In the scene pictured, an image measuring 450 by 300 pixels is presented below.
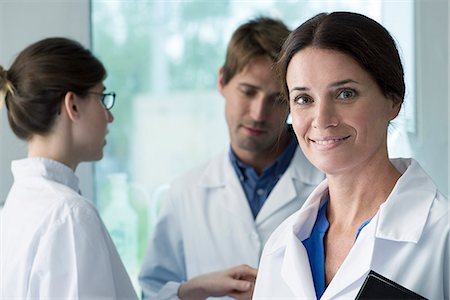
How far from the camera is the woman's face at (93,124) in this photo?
182cm

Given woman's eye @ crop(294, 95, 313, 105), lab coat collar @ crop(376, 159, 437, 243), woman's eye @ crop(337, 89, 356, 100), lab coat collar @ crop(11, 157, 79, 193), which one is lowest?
lab coat collar @ crop(11, 157, 79, 193)

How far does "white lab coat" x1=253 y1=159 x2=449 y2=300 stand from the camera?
1145 mm

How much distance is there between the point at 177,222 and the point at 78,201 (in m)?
0.55

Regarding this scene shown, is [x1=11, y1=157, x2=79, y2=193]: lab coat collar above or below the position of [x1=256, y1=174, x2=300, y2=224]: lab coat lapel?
above

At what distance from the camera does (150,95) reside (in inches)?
105

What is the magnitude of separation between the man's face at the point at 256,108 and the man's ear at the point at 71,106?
481 mm

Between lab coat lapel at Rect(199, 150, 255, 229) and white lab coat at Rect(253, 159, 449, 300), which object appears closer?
white lab coat at Rect(253, 159, 449, 300)

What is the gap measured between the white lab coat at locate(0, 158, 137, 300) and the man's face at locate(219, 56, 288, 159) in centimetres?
57

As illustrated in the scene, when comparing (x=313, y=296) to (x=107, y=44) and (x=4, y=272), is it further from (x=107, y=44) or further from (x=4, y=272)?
(x=107, y=44)

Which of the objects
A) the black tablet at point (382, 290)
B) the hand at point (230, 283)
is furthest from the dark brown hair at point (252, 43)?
the black tablet at point (382, 290)

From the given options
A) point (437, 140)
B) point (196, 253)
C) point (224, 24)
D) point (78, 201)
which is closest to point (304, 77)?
point (78, 201)

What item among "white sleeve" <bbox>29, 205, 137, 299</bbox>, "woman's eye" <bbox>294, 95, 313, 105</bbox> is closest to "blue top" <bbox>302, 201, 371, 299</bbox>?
"woman's eye" <bbox>294, 95, 313, 105</bbox>

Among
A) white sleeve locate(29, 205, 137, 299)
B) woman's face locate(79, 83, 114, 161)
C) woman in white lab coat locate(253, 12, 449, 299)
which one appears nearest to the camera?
woman in white lab coat locate(253, 12, 449, 299)

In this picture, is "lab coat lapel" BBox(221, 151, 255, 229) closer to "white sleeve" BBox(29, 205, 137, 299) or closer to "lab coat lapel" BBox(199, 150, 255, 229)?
"lab coat lapel" BBox(199, 150, 255, 229)
